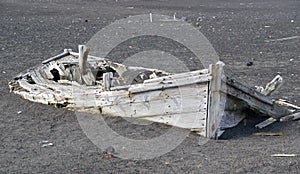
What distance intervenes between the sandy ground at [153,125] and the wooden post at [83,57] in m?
0.81

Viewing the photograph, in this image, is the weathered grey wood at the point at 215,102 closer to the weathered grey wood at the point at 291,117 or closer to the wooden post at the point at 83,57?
the weathered grey wood at the point at 291,117

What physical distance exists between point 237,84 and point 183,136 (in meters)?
0.80

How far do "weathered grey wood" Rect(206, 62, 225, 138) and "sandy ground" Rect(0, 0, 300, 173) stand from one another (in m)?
0.17

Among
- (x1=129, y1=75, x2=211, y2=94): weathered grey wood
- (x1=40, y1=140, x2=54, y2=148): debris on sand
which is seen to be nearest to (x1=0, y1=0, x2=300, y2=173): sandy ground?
(x1=40, y1=140, x2=54, y2=148): debris on sand

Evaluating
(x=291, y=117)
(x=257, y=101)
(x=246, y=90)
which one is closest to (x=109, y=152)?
(x=246, y=90)

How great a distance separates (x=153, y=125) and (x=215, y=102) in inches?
31.7

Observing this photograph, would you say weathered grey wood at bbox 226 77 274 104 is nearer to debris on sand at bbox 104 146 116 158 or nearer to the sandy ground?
the sandy ground

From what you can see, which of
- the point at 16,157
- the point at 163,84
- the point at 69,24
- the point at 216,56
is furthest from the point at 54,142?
the point at 69,24

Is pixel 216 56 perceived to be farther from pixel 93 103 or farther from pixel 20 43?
pixel 93 103

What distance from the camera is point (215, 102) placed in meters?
5.95

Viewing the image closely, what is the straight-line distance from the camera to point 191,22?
15953 millimetres

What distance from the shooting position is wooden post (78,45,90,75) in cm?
741

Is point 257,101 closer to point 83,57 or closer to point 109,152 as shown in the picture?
point 109,152

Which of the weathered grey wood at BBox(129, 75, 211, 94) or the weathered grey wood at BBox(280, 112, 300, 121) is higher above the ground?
the weathered grey wood at BBox(129, 75, 211, 94)
